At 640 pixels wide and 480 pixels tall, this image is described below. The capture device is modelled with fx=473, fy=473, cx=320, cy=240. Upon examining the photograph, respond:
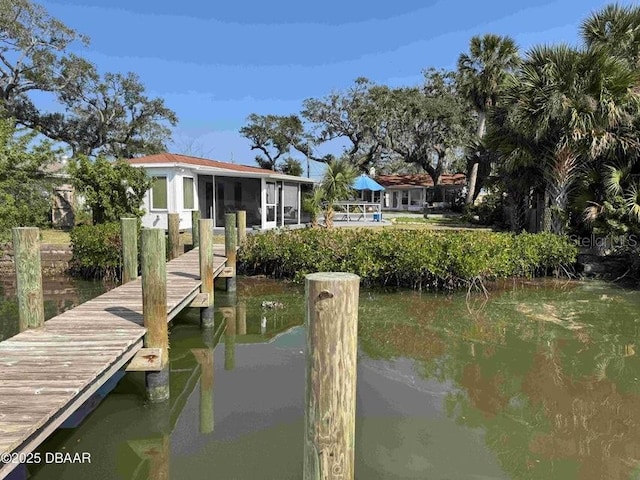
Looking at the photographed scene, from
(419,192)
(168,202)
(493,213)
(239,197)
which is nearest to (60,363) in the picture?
(168,202)

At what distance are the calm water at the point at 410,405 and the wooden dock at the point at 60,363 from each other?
832 mm

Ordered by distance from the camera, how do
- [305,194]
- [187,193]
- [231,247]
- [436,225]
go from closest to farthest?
1. [231,247]
2. [187,193]
3. [436,225]
4. [305,194]

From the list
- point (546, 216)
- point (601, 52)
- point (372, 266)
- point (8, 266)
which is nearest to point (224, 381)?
point (372, 266)

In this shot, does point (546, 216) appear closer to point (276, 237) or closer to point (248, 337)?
point (276, 237)

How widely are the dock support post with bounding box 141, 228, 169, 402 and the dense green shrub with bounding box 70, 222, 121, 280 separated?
7454mm

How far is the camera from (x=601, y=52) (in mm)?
12609

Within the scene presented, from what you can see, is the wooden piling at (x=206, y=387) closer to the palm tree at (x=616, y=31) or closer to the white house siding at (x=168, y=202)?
the white house siding at (x=168, y=202)

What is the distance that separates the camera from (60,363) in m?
4.29

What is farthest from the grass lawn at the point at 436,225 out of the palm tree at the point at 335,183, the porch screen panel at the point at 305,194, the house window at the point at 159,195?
the house window at the point at 159,195

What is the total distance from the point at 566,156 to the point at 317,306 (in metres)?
13.4

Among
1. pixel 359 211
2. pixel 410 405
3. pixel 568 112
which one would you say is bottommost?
pixel 410 405

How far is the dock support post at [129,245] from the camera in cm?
781

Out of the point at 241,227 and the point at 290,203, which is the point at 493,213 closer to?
the point at 290,203

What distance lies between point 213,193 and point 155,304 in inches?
532
